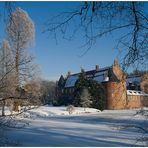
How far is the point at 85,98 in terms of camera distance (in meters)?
55.8

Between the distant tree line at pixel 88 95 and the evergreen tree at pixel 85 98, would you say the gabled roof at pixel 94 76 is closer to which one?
the distant tree line at pixel 88 95

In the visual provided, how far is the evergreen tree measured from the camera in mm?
54456

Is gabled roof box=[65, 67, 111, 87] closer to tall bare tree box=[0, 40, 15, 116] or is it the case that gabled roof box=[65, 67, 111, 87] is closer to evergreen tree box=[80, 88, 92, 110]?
evergreen tree box=[80, 88, 92, 110]

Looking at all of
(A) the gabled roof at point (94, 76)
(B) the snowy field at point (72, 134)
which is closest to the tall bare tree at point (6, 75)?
(B) the snowy field at point (72, 134)

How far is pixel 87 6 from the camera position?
6199 millimetres

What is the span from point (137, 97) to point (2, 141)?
2596 inches

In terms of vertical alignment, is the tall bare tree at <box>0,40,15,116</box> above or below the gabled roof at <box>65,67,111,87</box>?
Result: below

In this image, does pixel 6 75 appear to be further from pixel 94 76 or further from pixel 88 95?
pixel 94 76

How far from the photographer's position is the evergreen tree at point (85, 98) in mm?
54456

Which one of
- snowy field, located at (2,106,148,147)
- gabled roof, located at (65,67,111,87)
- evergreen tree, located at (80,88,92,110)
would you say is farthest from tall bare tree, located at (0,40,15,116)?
gabled roof, located at (65,67,111,87)

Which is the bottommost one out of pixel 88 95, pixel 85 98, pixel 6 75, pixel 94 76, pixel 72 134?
pixel 72 134

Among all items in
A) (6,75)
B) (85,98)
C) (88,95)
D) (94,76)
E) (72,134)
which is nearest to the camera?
(6,75)

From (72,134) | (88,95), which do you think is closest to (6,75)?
(72,134)

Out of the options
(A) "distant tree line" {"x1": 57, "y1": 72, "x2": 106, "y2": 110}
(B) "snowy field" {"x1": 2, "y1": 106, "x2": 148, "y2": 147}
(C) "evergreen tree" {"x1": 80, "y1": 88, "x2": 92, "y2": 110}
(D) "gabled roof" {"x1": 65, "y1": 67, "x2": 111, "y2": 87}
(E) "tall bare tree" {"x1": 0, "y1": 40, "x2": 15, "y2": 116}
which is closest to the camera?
(E) "tall bare tree" {"x1": 0, "y1": 40, "x2": 15, "y2": 116}
